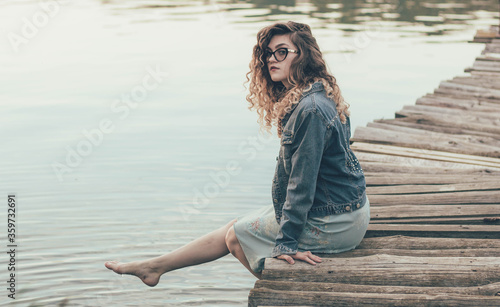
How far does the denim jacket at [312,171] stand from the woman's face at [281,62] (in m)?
0.20

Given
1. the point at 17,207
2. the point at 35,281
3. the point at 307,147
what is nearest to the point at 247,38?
the point at 17,207

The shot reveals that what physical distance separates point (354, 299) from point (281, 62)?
126 cm

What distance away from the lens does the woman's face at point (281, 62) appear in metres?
3.59

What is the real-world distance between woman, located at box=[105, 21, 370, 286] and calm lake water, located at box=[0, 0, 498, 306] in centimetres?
144

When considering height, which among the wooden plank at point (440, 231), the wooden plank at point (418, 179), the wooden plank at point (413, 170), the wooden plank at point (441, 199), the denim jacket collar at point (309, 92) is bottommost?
the wooden plank at point (413, 170)

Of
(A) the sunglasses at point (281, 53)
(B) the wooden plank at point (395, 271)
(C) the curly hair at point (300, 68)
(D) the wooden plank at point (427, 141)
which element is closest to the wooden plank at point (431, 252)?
(B) the wooden plank at point (395, 271)

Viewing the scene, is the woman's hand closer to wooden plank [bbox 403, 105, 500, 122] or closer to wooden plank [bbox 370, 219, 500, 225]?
wooden plank [bbox 370, 219, 500, 225]

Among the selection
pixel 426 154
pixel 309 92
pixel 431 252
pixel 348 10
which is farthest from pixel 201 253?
pixel 348 10

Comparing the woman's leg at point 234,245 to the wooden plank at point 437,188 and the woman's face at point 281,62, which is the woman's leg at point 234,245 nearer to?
the woman's face at point 281,62

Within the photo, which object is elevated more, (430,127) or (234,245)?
(234,245)

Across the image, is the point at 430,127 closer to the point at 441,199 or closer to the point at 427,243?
the point at 441,199

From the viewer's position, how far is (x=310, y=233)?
355 cm

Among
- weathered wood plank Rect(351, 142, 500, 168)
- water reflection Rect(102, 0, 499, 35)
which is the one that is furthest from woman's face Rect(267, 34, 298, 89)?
water reflection Rect(102, 0, 499, 35)

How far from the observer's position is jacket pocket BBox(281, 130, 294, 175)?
3456mm
